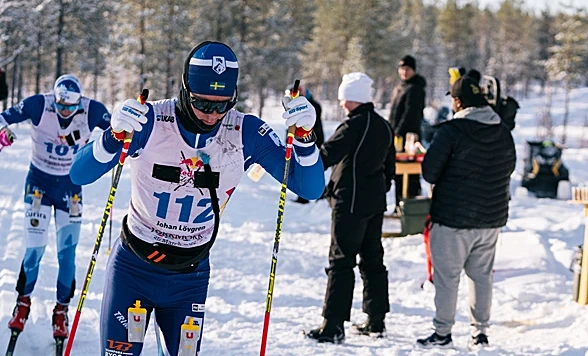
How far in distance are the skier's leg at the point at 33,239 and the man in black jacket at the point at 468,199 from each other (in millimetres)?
3303

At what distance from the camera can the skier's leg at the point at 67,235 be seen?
5.95 metres

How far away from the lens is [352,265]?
20.4 feet

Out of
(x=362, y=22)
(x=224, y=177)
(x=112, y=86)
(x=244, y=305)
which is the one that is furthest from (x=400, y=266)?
(x=112, y=86)

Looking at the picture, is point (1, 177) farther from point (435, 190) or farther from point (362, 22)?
point (362, 22)

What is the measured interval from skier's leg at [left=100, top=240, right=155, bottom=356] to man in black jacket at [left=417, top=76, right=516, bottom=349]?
319 centimetres

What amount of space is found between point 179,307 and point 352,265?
9.84 feet

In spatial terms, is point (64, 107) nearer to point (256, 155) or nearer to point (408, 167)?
point (256, 155)

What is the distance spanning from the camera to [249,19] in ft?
155

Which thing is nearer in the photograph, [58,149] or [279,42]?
[58,149]

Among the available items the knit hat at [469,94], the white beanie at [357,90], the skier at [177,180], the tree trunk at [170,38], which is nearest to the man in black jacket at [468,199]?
the knit hat at [469,94]

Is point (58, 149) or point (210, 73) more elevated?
point (210, 73)

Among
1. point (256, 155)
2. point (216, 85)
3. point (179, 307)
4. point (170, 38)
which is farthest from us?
point (170, 38)

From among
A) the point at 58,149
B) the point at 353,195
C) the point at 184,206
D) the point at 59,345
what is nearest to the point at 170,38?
the point at 58,149

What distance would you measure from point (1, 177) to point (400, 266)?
10304 mm
